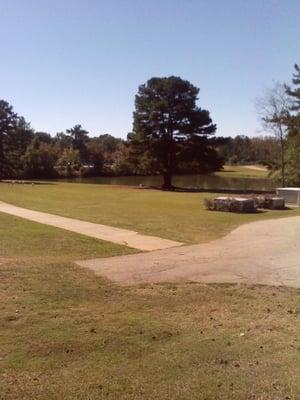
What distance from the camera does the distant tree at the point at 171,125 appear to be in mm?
49969

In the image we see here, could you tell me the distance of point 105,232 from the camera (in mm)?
13609

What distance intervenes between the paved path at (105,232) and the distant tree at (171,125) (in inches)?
1266

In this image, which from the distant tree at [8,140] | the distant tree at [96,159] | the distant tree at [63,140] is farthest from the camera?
the distant tree at [63,140]

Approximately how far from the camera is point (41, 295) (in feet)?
22.3

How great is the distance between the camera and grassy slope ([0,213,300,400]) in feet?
14.0

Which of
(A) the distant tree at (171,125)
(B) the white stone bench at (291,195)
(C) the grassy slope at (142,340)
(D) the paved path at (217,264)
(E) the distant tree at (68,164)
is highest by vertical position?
(A) the distant tree at (171,125)

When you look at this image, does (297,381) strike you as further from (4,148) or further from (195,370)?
(4,148)

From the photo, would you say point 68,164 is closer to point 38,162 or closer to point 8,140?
point 38,162

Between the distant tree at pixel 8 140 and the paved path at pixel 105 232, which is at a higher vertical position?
the distant tree at pixel 8 140

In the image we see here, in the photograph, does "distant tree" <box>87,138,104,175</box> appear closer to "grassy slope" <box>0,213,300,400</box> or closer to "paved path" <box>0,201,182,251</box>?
"paved path" <box>0,201,182,251</box>

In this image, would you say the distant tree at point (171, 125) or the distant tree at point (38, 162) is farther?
the distant tree at point (38, 162)

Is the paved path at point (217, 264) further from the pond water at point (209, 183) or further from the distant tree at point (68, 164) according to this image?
the distant tree at point (68, 164)

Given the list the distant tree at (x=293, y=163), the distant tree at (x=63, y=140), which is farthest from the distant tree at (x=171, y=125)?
the distant tree at (x=63, y=140)

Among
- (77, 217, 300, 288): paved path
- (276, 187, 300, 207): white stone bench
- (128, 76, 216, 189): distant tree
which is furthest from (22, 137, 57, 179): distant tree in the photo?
(77, 217, 300, 288): paved path
